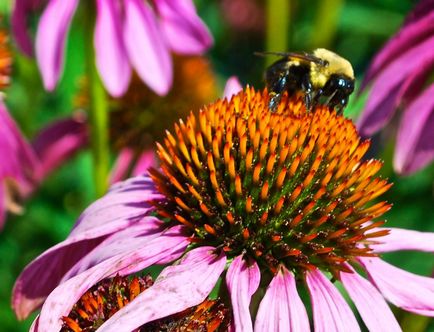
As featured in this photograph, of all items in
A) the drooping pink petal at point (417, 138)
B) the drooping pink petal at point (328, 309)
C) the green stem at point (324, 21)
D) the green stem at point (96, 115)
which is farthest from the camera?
the green stem at point (324, 21)

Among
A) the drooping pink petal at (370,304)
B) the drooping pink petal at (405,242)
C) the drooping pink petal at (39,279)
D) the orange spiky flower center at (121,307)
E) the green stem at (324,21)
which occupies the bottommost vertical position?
the drooping pink petal at (39,279)

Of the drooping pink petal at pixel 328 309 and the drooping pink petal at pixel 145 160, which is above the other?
the drooping pink petal at pixel 145 160

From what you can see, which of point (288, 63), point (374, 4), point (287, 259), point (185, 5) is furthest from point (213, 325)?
point (374, 4)

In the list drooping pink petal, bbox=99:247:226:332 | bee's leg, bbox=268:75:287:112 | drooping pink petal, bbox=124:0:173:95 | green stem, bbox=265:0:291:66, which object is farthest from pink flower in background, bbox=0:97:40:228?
drooping pink petal, bbox=99:247:226:332

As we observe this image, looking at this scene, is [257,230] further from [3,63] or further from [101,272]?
[3,63]

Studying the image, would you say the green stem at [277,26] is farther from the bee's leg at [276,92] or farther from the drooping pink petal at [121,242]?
the drooping pink petal at [121,242]

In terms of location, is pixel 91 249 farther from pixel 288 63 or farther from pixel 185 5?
pixel 185 5

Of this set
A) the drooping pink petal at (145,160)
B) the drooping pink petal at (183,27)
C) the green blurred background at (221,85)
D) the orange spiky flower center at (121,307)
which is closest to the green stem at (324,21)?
the green blurred background at (221,85)
